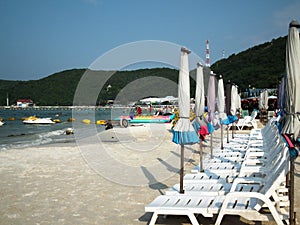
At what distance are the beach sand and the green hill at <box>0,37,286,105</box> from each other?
35.4 feet

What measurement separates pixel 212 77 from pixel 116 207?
11.5ft

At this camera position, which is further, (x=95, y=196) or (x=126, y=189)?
(x=126, y=189)

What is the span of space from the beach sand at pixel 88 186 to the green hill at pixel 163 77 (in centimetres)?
1078

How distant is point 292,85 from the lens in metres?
2.89

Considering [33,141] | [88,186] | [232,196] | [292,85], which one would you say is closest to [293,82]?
[292,85]

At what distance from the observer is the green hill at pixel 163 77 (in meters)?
26.4

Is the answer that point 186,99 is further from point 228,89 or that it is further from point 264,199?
point 228,89

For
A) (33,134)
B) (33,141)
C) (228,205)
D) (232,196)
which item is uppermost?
(232,196)

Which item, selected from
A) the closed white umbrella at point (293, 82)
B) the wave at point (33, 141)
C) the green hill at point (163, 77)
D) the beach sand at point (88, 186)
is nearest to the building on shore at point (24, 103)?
the green hill at point (163, 77)

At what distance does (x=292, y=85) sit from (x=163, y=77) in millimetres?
24809

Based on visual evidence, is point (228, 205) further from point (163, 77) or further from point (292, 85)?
point (163, 77)

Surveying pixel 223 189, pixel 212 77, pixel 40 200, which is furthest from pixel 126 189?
pixel 212 77

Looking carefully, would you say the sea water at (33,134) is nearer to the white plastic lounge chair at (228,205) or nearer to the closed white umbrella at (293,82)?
the white plastic lounge chair at (228,205)

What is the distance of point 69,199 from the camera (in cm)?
483
